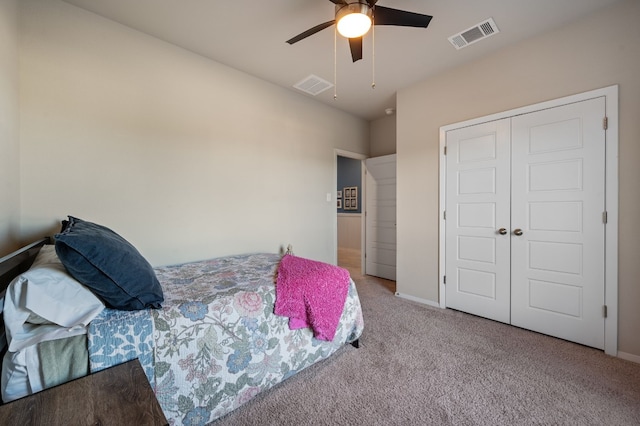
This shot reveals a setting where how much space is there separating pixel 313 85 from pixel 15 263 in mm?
3150

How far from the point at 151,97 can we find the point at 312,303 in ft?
7.77

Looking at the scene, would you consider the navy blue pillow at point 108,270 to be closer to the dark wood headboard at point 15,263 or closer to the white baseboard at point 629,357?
the dark wood headboard at point 15,263

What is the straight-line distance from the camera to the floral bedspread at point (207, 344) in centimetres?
124

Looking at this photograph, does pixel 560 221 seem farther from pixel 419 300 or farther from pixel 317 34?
pixel 317 34

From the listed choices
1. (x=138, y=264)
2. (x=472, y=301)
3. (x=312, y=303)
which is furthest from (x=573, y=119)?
(x=138, y=264)

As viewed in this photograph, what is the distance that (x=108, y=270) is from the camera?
1223mm

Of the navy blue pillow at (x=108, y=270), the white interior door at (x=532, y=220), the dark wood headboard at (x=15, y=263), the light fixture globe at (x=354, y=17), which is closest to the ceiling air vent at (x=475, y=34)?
the white interior door at (x=532, y=220)

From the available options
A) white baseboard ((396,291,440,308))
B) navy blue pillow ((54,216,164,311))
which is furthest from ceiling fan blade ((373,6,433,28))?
white baseboard ((396,291,440,308))

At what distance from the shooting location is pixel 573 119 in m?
2.23

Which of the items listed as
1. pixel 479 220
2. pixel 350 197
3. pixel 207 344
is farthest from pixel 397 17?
pixel 350 197

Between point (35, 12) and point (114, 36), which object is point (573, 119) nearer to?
point (114, 36)

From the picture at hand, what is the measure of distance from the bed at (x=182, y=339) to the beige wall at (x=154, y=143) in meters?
0.54

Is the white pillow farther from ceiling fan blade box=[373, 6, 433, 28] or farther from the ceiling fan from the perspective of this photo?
ceiling fan blade box=[373, 6, 433, 28]

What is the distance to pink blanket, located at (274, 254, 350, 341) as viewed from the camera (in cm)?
179
